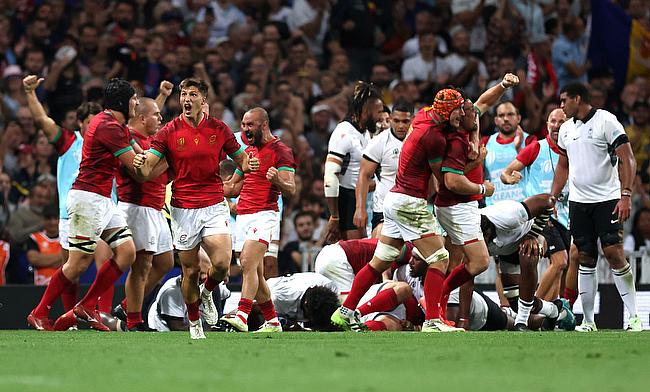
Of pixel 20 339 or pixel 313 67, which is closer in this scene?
pixel 20 339

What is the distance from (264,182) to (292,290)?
4.08 feet

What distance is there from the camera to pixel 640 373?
23.0 ft

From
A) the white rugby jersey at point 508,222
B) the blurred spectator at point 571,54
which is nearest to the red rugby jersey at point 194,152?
the white rugby jersey at point 508,222

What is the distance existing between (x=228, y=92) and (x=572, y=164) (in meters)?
8.25

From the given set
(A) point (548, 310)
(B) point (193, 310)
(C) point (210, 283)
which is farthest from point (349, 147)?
(B) point (193, 310)

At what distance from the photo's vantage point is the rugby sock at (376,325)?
12492 mm

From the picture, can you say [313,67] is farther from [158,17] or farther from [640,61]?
[640,61]

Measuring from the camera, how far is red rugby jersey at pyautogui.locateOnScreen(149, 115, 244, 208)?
1058 centimetres

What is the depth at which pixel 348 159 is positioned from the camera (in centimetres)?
1441

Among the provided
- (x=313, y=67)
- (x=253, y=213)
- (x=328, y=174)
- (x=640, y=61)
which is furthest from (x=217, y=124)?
(x=640, y=61)

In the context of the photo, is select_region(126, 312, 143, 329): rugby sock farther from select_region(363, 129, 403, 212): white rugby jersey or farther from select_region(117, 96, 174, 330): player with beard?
select_region(363, 129, 403, 212): white rugby jersey

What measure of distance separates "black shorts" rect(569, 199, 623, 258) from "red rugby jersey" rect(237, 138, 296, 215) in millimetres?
2916

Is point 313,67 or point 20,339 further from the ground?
point 313,67

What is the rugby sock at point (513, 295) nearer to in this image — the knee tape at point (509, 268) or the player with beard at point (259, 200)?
the knee tape at point (509, 268)
